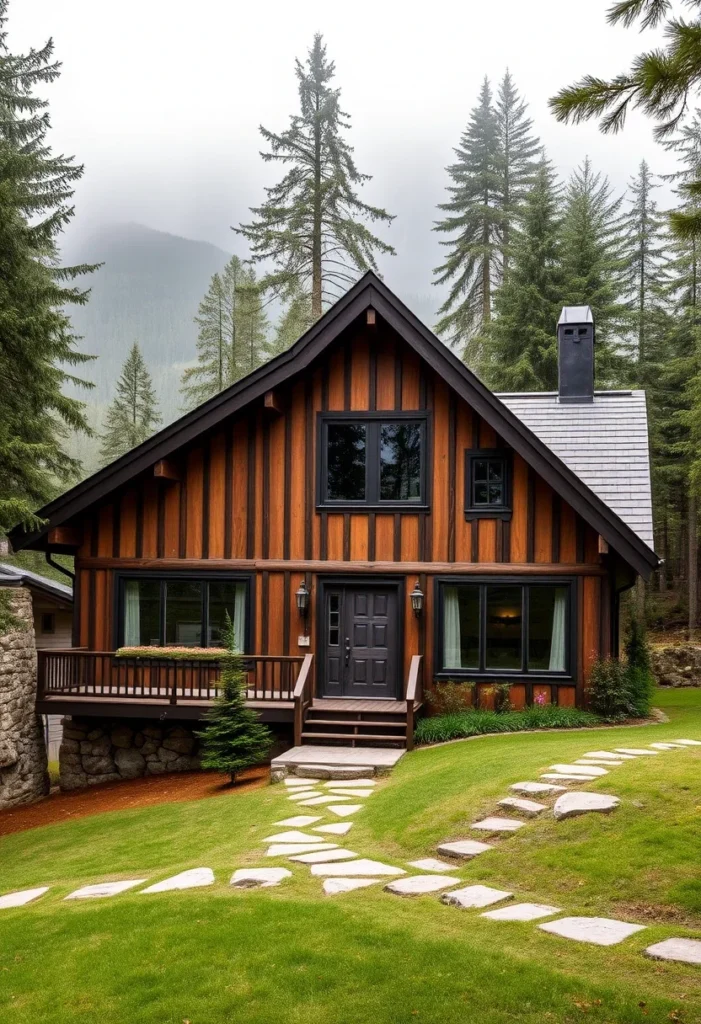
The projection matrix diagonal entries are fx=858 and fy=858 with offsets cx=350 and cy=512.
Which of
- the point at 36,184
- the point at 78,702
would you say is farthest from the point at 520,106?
the point at 78,702

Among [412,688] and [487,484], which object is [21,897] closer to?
[412,688]

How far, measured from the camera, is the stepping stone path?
7609mm

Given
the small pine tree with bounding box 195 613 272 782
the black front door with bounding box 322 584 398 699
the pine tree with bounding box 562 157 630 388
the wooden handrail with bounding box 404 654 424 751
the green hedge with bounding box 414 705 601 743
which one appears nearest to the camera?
the small pine tree with bounding box 195 613 272 782

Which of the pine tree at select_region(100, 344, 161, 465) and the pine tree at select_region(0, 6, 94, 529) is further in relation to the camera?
the pine tree at select_region(100, 344, 161, 465)

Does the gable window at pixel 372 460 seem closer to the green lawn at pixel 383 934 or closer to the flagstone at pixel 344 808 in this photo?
the flagstone at pixel 344 808

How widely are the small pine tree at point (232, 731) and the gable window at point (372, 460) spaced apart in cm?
406

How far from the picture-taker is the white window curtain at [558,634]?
48.1 ft

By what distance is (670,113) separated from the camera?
4.90 metres

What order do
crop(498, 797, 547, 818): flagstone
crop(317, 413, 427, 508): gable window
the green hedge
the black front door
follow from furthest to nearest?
crop(317, 413, 427, 508): gable window, the black front door, the green hedge, crop(498, 797, 547, 818): flagstone

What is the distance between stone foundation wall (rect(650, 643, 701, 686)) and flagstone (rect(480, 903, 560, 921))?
18605 millimetres

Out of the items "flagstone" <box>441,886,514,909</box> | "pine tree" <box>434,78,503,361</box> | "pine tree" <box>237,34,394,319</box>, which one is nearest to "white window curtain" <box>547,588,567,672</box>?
"flagstone" <box>441,886,514,909</box>

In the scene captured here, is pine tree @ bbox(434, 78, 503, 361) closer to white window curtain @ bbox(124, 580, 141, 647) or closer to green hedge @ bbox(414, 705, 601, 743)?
white window curtain @ bbox(124, 580, 141, 647)

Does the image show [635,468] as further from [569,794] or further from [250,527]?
[569,794]

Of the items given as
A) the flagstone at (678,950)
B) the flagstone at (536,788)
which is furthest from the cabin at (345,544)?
the flagstone at (678,950)
